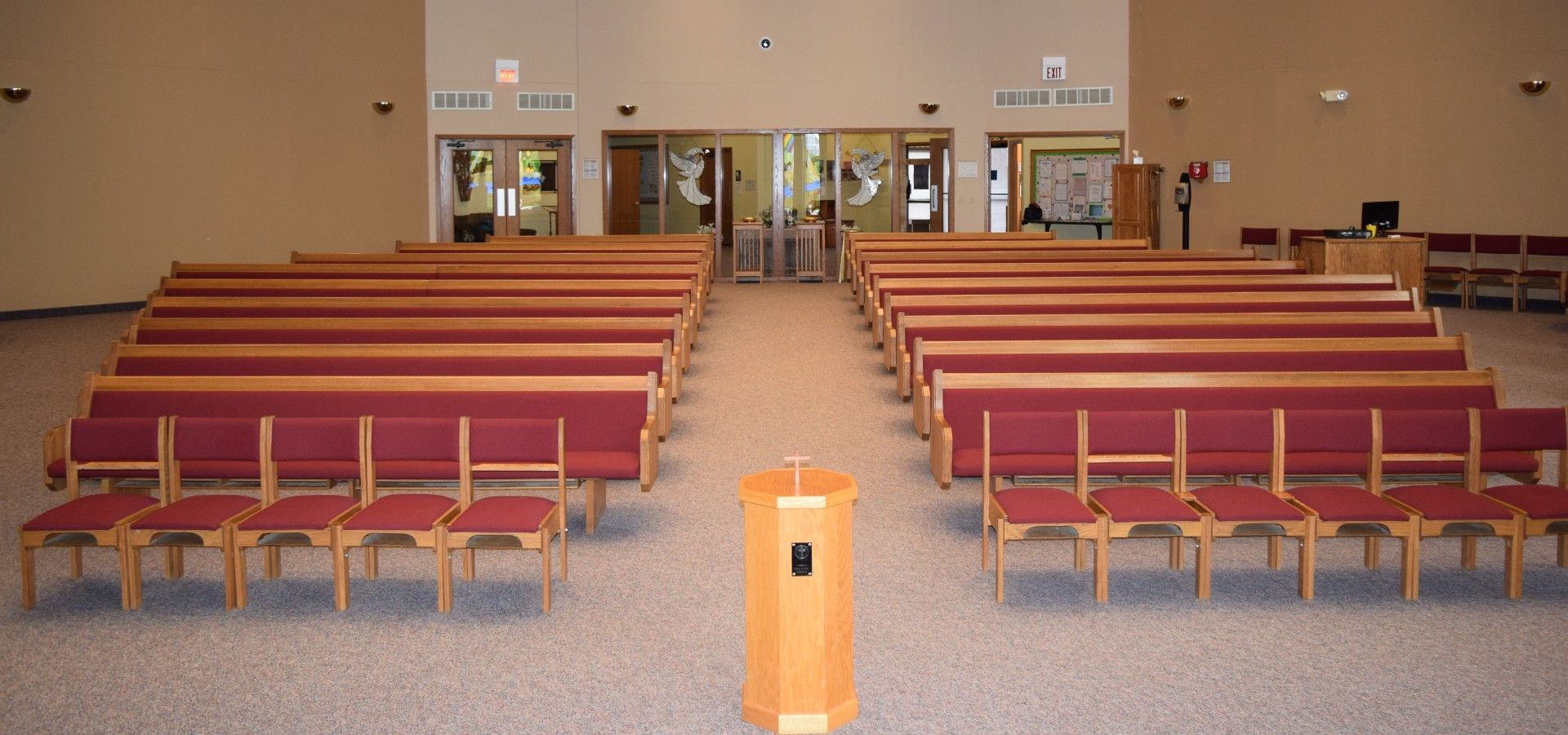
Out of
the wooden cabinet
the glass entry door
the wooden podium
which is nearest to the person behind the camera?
the wooden podium

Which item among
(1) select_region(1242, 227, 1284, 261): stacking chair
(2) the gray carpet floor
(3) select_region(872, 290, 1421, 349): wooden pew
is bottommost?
(2) the gray carpet floor

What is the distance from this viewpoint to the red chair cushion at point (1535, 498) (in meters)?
4.26

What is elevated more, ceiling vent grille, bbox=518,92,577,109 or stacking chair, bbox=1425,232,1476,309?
ceiling vent grille, bbox=518,92,577,109

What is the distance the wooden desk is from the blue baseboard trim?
1019 cm

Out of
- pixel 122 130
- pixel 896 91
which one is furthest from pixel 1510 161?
pixel 122 130

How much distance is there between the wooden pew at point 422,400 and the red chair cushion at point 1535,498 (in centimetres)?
297

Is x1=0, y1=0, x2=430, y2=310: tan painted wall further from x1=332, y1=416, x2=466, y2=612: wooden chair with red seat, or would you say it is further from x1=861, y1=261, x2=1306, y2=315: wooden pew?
x1=332, y1=416, x2=466, y2=612: wooden chair with red seat

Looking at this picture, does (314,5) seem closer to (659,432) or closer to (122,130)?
(122,130)

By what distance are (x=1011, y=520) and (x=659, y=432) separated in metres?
1.85

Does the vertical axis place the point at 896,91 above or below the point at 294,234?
above

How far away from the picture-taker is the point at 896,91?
1592 centimetres

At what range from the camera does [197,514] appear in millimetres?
4258

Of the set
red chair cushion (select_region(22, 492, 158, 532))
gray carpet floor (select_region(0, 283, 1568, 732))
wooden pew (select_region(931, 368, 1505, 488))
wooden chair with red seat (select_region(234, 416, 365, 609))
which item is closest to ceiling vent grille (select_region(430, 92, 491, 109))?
gray carpet floor (select_region(0, 283, 1568, 732))

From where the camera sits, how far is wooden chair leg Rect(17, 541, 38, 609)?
163 inches
